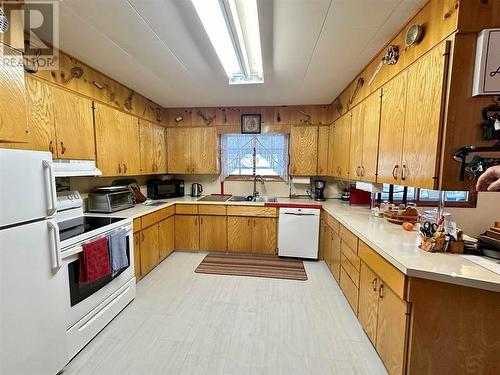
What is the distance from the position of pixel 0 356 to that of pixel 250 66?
2845mm

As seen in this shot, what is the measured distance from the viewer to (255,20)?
1.63m

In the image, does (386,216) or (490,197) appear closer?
(386,216)

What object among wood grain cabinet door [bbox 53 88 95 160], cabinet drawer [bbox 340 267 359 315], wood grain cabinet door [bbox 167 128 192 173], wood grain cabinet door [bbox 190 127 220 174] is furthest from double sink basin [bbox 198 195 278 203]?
wood grain cabinet door [bbox 53 88 95 160]

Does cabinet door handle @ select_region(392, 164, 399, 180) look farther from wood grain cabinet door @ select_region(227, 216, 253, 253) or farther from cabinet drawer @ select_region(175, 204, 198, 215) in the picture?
cabinet drawer @ select_region(175, 204, 198, 215)

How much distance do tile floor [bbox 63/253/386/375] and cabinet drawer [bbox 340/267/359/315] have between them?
10 centimetres

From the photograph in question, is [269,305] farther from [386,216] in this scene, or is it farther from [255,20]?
[255,20]

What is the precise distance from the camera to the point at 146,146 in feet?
11.4

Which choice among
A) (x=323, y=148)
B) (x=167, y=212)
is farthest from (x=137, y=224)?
(x=323, y=148)

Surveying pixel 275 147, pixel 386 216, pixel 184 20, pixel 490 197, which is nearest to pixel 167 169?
pixel 275 147

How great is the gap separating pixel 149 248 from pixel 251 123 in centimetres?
255

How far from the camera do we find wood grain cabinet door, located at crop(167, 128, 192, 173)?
13.2 feet

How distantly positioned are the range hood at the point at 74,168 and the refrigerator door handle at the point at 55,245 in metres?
0.68

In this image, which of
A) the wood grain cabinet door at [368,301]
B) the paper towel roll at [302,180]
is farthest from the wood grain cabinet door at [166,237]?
the wood grain cabinet door at [368,301]

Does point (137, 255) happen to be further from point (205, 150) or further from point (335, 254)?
point (335, 254)
